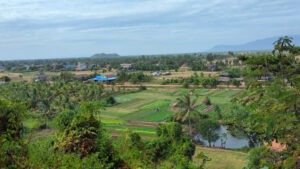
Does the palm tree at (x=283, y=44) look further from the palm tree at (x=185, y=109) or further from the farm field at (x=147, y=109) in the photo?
the farm field at (x=147, y=109)

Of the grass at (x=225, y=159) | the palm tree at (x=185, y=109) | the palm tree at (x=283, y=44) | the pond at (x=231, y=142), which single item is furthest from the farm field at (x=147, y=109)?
the palm tree at (x=283, y=44)

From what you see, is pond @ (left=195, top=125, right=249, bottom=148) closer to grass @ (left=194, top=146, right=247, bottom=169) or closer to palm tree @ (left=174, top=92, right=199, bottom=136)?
palm tree @ (left=174, top=92, right=199, bottom=136)

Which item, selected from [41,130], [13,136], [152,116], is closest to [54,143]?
[13,136]

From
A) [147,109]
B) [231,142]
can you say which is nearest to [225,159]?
[231,142]

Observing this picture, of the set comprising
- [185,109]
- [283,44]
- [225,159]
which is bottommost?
[225,159]

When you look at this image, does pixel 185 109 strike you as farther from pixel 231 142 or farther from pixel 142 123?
pixel 142 123

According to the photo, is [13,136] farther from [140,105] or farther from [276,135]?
[140,105]

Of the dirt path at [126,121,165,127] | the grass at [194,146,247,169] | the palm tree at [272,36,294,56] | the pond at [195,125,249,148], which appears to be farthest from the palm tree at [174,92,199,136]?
the palm tree at [272,36,294,56]
